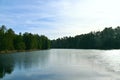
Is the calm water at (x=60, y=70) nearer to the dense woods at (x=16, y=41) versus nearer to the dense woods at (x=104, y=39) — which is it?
the dense woods at (x=16, y=41)

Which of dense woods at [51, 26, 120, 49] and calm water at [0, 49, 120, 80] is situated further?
dense woods at [51, 26, 120, 49]

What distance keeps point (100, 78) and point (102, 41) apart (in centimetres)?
14724

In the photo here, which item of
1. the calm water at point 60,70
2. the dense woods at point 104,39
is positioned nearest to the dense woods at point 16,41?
the dense woods at point 104,39

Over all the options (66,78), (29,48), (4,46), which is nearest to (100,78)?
(66,78)

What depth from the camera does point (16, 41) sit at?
122m

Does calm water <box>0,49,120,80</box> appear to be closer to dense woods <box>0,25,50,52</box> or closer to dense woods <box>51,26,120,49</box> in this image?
dense woods <box>0,25,50,52</box>

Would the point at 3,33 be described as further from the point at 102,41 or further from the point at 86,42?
the point at 86,42

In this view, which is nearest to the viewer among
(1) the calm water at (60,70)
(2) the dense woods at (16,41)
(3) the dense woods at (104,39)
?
(1) the calm water at (60,70)

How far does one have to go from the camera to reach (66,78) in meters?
26.8

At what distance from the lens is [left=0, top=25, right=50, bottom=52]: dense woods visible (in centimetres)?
10335

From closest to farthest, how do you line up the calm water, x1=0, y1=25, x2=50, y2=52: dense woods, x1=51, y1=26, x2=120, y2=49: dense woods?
the calm water < x1=0, y1=25, x2=50, y2=52: dense woods < x1=51, y1=26, x2=120, y2=49: dense woods

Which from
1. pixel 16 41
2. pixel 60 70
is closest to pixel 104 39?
pixel 16 41

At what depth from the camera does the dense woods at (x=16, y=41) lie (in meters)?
103

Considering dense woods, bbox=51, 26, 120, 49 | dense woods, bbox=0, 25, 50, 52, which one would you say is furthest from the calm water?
dense woods, bbox=51, 26, 120, 49
